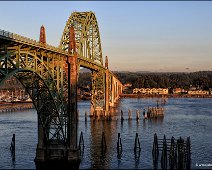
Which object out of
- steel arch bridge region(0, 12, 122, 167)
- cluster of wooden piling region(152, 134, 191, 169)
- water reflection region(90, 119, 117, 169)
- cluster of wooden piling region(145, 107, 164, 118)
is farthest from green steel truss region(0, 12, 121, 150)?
cluster of wooden piling region(145, 107, 164, 118)

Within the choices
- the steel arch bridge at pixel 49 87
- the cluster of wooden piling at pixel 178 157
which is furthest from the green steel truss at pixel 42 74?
the cluster of wooden piling at pixel 178 157

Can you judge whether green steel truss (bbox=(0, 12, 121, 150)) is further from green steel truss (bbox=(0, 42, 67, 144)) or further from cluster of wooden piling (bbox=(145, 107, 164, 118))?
cluster of wooden piling (bbox=(145, 107, 164, 118))

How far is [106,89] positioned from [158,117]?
14570mm

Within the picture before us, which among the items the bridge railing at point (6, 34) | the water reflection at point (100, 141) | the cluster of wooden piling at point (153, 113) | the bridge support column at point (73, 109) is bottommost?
the water reflection at point (100, 141)

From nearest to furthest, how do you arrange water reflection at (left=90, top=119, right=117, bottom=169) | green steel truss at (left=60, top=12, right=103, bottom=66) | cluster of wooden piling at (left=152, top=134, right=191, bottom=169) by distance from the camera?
cluster of wooden piling at (left=152, top=134, right=191, bottom=169) → water reflection at (left=90, top=119, right=117, bottom=169) → green steel truss at (left=60, top=12, right=103, bottom=66)

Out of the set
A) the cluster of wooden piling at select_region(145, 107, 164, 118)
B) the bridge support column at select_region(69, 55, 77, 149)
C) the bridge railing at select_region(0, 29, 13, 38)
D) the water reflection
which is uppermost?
the bridge railing at select_region(0, 29, 13, 38)

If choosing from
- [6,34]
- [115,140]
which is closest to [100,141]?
[115,140]

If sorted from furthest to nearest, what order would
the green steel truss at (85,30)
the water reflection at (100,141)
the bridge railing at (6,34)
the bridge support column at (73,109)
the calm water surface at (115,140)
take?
the green steel truss at (85,30) → the calm water surface at (115,140) → the water reflection at (100,141) → the bridge support column at (73,109) → the bridge railing at (6,34)

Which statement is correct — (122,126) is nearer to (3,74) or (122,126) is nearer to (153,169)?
(153,169)

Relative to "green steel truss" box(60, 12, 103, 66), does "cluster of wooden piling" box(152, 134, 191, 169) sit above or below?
below

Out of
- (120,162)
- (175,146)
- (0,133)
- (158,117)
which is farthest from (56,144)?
(158,117)

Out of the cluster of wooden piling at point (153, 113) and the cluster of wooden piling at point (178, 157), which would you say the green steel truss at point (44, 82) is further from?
the cluster of wooden piling at point (153, 113)

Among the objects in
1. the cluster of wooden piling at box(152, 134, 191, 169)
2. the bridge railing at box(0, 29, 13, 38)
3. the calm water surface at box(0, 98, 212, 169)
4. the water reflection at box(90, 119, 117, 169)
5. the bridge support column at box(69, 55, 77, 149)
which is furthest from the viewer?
the calm water surface at box(0, 98, 212, 169)

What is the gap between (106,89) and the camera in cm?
10112
